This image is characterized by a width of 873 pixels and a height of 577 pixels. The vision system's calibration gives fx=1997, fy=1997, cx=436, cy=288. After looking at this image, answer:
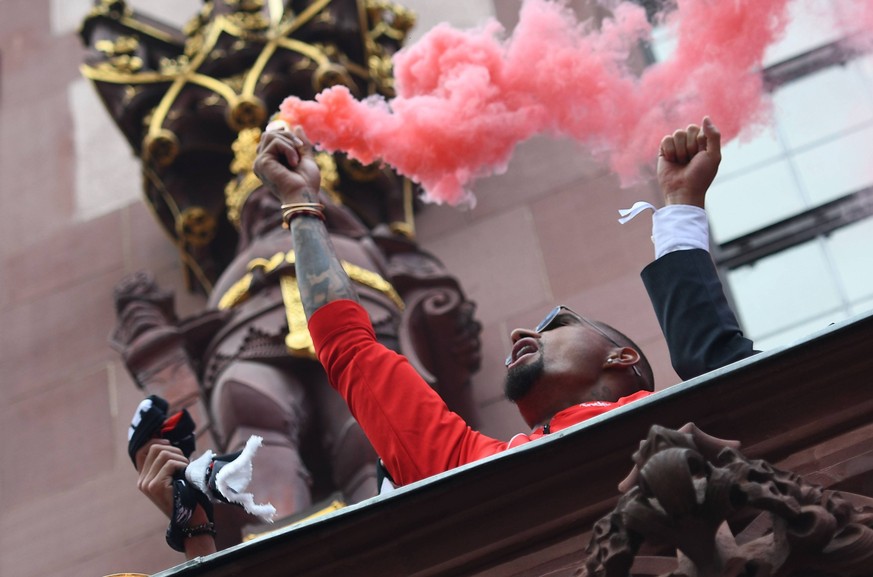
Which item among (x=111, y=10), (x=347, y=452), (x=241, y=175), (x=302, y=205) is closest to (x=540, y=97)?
(x=302, y=205)

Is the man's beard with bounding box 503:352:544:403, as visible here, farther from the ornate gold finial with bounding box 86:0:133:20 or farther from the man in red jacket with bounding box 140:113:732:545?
the ornate gold finial with bounding box 86:0:133:20

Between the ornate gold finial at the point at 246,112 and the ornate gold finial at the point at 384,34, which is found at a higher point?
the ornate gold finial at the point at 384,34

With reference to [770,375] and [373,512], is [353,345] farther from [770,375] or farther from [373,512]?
[770,375]

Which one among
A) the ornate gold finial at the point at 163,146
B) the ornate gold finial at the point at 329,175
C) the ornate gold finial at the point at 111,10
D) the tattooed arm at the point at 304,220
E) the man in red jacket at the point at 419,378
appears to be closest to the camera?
the man in red jacket at the point at 419,378

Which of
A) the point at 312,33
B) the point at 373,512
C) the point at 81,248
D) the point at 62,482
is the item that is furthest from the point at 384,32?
the point at 373,512

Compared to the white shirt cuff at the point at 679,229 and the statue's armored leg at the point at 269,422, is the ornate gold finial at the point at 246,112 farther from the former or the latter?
the white shirt cuff at the point at 679,229

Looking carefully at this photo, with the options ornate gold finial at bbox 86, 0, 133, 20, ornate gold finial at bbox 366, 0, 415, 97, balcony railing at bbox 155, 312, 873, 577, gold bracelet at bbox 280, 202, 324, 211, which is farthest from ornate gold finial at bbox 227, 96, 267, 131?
balcony railing at bbox 155, 312, 873, 577

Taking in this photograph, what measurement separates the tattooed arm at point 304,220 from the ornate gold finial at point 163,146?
233cm

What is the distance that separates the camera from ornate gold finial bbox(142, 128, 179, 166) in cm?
957

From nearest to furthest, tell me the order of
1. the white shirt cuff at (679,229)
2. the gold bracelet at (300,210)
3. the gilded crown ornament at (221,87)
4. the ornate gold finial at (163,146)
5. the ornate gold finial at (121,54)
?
1. the white shirt cuff at (679,229)
2. the gold bracelet at (300,210)
3. the gilded crown ornament at (221,87)
4. the ornate gold finial at (163,146)
5. the ornate gold finial at (121,54)

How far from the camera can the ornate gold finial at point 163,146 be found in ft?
31.4

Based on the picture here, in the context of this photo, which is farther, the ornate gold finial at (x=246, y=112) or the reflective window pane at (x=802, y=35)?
the reflective window pane at (x=802, y=35)

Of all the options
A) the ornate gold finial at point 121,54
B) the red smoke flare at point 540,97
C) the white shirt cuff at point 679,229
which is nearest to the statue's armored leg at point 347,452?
the red smoke flare at point 540,97

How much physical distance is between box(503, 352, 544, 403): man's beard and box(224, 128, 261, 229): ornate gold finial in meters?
2.75
